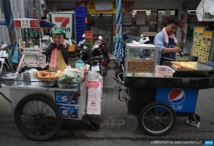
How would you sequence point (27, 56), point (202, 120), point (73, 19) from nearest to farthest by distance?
point (202, 120) < point (27, 56) < point (73, 19)

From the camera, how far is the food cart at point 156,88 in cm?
301

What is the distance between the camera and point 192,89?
318cm

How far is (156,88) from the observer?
124 inches

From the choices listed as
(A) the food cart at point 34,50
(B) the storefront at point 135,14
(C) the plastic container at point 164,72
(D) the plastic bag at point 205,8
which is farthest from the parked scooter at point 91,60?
(D) the plastic bag at point 205,8

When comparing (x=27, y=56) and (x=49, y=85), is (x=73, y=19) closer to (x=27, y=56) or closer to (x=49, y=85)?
(x=27, y=56)

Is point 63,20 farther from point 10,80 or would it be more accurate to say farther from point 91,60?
point 10,80

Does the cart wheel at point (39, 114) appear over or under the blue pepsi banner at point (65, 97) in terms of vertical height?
under

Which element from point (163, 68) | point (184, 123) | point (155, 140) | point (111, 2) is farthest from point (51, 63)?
point (111, 2)

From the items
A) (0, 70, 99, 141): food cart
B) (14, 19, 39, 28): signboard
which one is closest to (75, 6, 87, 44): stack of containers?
(14, 19, 39, 28): signboard

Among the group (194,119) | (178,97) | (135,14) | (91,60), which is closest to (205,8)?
(135,14)

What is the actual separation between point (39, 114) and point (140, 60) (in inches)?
68.5

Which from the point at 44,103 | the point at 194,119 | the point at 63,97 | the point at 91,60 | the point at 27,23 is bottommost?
the point at 194,119

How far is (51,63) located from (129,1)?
7.64 meters

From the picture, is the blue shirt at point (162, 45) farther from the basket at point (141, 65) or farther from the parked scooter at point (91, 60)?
the parked scooter at point (91, 60)
